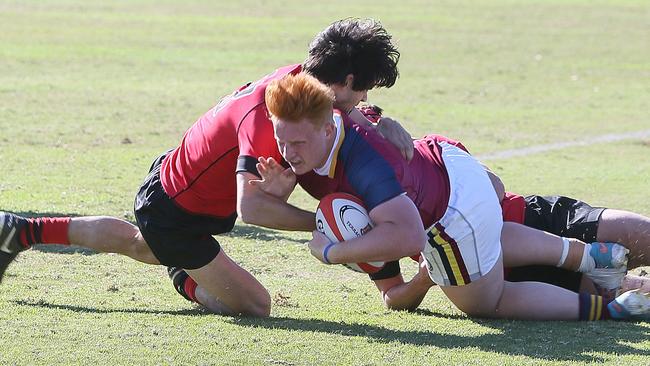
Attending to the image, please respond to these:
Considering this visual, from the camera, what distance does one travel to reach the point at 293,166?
6.43 m

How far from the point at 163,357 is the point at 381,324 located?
1.49 meters

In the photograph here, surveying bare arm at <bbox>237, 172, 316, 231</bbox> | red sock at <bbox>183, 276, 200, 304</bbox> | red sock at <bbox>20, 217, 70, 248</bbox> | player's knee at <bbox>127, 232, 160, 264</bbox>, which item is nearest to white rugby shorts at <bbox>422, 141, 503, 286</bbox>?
bare arm at <bbox>237, 172, 316, 231</bbox>

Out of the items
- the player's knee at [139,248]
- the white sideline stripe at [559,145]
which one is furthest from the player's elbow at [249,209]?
the white sideline stripe at [559,145]

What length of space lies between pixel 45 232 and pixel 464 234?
2.56 metres

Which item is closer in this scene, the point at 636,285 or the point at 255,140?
the point at 255,140

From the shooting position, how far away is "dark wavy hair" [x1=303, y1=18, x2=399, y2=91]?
6.90m

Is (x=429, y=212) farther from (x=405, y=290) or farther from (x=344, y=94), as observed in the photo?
(x=344, y=94)

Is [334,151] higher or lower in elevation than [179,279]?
higher

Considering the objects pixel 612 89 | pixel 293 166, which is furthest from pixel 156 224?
pixel 612 89

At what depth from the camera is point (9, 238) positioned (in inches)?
295

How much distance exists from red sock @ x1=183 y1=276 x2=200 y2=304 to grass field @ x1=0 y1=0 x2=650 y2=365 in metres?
0.10

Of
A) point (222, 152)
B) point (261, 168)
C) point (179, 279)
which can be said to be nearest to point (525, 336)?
point (261, 168)

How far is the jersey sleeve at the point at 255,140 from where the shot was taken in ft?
21.2

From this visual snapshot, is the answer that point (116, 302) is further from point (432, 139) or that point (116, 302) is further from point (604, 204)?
point (604, 204)
